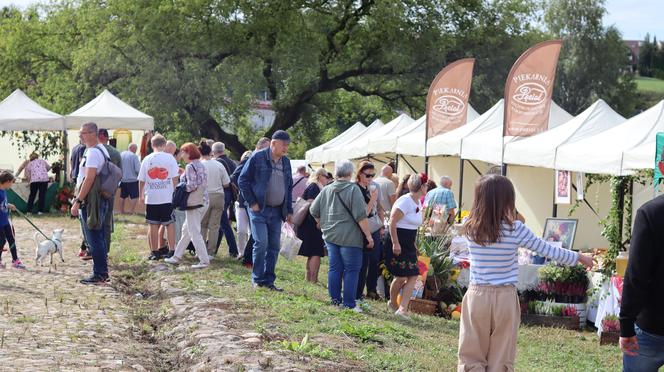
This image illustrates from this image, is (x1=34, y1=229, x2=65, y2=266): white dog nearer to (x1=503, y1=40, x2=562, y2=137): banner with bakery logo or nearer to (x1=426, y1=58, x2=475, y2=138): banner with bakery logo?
(x1=503, y1=40, x2=562, y2=137): banner with bakery logo

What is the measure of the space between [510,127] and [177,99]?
1919 cm

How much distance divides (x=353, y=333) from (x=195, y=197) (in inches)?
192

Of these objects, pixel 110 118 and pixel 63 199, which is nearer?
pixel 110 118

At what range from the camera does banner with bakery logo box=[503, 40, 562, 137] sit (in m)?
17.0

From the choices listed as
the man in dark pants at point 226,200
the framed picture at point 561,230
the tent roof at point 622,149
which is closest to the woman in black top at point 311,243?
the man in dark pants at point 226,200

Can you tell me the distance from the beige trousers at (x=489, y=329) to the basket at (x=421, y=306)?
19.4 feet

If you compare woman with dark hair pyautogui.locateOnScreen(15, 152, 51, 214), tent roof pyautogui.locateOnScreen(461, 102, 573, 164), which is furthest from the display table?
woman with dark hair pyautogui.locateOnScreen(15, 152, 51, 214)

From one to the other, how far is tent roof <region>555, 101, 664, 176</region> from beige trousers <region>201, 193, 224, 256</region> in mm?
5414

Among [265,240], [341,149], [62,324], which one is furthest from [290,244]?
[341,149]

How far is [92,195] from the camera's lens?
11094 mm

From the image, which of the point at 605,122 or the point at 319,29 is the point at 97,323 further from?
the point at 319,29

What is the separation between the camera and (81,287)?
11328 mm

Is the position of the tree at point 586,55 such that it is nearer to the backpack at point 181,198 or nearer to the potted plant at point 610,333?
the backpack at point 181,198

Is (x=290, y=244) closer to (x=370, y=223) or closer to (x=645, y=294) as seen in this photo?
(x=370, y=223)
